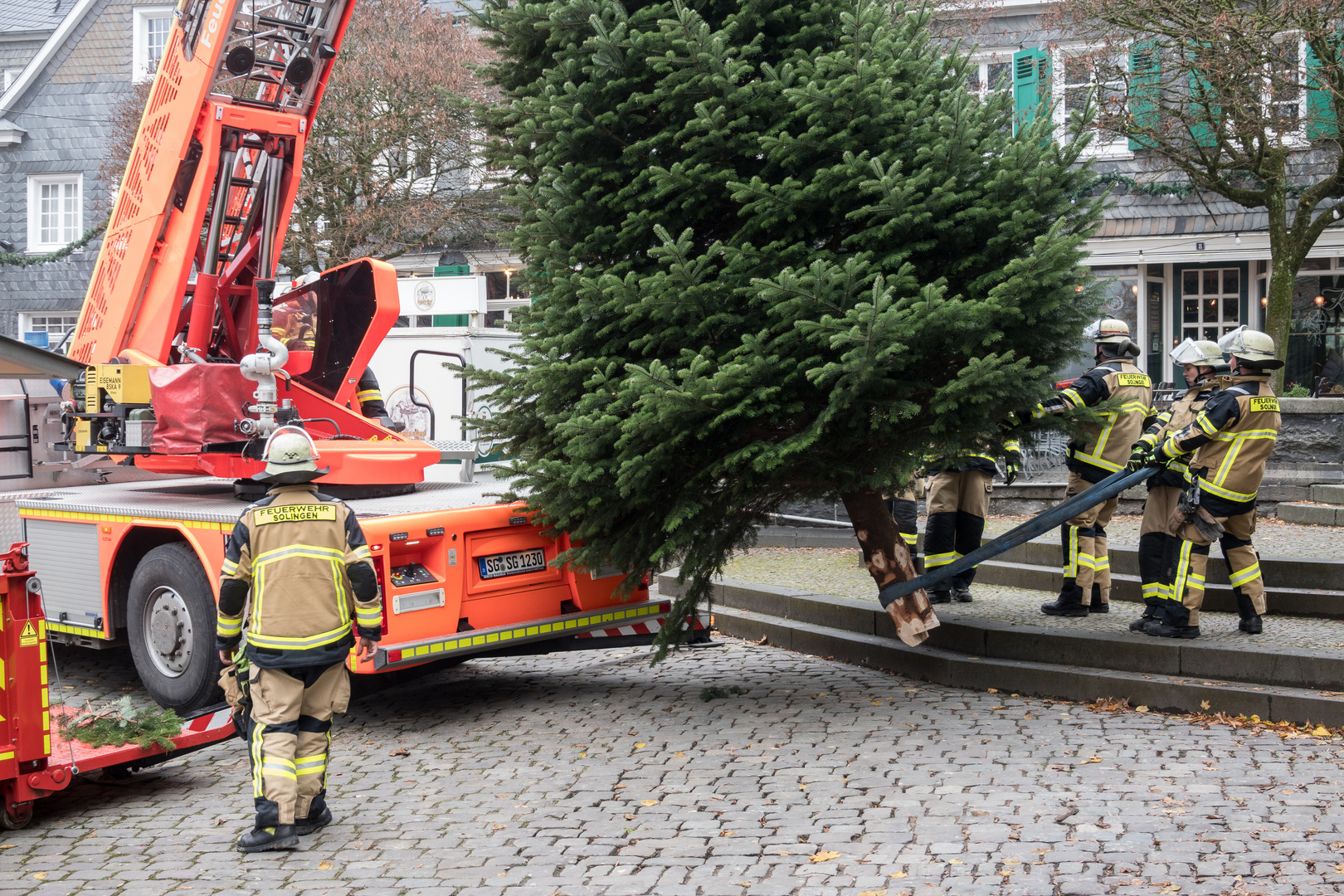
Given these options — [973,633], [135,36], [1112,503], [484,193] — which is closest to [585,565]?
[973,633]

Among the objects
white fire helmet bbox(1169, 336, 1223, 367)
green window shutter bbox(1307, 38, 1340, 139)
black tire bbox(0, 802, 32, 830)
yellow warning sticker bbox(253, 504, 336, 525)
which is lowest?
black tire bbox(0, 802, 32, 830)

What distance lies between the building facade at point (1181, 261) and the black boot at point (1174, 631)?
42.5ft

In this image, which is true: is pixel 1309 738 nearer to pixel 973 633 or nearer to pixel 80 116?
pixel 973 633

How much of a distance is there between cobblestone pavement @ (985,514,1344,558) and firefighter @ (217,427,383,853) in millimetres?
6345

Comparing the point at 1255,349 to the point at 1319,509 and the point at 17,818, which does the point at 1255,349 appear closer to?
the point at 1319,509

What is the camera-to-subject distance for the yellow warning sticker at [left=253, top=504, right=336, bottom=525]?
522cm

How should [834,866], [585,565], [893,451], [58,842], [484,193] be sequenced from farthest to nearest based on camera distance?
[484,193]
[585,565]
[893,451]
[58,842]
[834,866]

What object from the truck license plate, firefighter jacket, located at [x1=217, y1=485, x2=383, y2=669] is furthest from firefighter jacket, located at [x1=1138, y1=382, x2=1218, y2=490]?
firefighter jacket, located at [x1=217, y1=485, x2=383, y2=669]

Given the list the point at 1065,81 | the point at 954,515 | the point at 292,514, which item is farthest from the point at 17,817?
the point at 1065,81

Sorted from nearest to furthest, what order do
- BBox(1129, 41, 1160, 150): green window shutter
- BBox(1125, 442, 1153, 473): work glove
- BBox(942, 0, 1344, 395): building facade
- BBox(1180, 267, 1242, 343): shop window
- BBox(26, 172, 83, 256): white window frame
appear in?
BBox(1125, 442, 1153, 473): work glove < BBox(1129, 41, 1160, 150): green window shutter < BBox(942, 0, 1344, 395): building facade < BBox(1180, 267, 1242, 343): shop window < BBox(26, 172, 83, 256): white window frame

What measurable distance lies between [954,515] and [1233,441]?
2024 millimetres

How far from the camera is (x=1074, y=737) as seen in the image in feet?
19.6

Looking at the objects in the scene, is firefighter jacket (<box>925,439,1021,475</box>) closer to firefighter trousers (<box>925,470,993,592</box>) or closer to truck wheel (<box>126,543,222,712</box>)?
firefighter trousers (<box>925,470,993,592</box>)

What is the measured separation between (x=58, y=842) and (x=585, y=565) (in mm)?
2878
